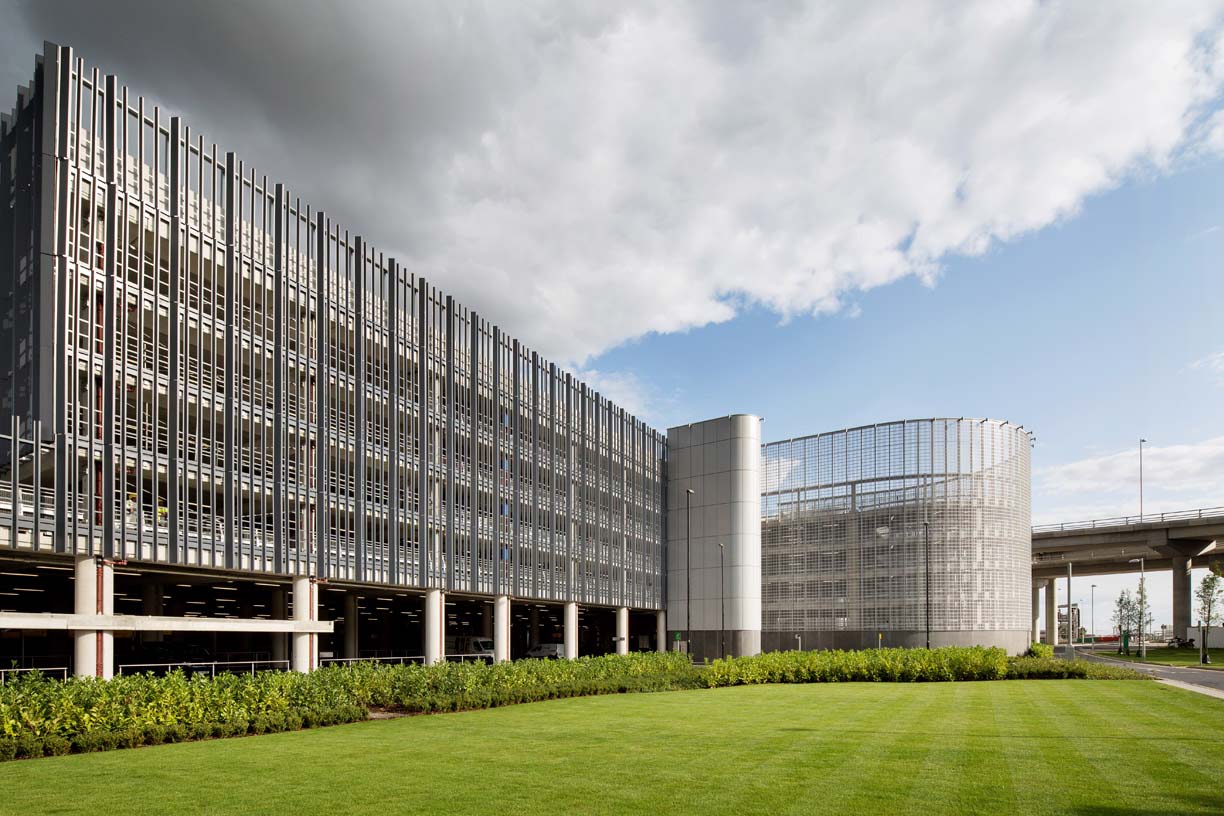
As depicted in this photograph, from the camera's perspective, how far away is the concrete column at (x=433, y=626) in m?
52.4

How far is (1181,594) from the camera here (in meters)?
99.3

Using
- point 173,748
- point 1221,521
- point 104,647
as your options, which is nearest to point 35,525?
point 104,647

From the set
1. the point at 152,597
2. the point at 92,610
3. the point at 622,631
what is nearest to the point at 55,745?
the point at 92,610

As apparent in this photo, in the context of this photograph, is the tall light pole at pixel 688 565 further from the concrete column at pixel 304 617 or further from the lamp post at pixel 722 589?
the concrete column at pixel 304 617

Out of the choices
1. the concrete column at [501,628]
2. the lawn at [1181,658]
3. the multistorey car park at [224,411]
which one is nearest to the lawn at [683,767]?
the multistorey car park at [224,411]

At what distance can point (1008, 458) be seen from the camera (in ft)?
269

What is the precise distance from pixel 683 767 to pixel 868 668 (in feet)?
118

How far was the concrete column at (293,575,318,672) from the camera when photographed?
143ft

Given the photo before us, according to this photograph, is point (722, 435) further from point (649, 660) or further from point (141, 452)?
point (141, 452)

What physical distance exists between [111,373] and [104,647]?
1030cm

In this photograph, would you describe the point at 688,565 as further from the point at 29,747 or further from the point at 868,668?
the point at 29,747

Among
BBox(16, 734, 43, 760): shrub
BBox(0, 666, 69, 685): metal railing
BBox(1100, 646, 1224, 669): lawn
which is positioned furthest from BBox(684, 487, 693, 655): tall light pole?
BBox(16, 734, 43, 760): shrub

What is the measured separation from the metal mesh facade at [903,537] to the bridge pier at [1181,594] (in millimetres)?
25859

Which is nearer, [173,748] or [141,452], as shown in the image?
[173,748]
